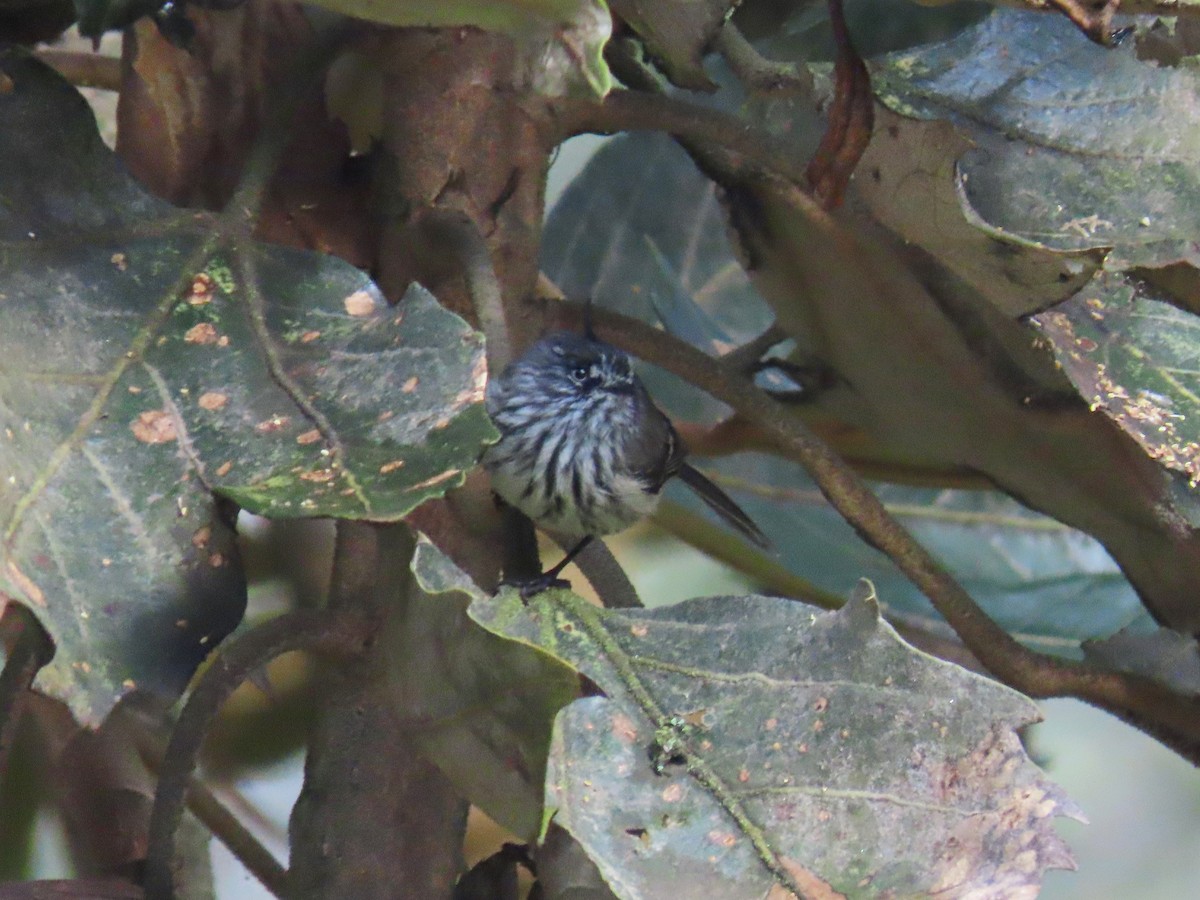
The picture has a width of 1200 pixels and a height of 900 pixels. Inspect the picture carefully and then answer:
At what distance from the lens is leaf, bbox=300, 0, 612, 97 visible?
2.06ft

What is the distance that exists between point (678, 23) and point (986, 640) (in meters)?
0.49

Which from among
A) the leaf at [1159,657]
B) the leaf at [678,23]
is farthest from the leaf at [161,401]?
the leaf at [1159,657]

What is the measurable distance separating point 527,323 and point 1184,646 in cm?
54

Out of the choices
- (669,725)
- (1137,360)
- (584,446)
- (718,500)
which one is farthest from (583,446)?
(669,725)

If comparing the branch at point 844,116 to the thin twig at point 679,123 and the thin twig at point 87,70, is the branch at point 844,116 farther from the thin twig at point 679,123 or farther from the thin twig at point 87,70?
the thin twig at point 87,70

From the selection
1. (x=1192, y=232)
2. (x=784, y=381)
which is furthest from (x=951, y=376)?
(x=784, y=381)

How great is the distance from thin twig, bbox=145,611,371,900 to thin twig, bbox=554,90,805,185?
1.32 ft

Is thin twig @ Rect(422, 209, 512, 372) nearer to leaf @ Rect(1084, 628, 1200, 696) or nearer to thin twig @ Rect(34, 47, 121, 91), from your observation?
thin twig @ Rect(34, 47, 121, 91)

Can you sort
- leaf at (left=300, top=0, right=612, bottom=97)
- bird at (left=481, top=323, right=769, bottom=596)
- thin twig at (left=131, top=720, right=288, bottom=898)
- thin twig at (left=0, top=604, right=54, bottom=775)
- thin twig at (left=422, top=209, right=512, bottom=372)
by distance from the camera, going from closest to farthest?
leaf at (left=300, top=0, right=612, bottom=97), thin twig at (left=0, top=604, right=54, bottom=775), thin twig at (left=422, top=209, right=512, bottom=372), thin twig at (left=131, top=720, right=288, bottom=898), bird at (left=481, top=323, right=769, bottom=596)

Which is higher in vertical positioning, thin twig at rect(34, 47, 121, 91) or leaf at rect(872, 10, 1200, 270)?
leaf at rect(872, 10, 1200, 270)

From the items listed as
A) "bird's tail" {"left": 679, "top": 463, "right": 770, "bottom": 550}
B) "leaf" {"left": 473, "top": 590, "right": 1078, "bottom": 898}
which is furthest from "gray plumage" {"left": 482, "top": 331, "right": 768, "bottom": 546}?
"leaf" {"left": 473, "top": 590, "right": 1078, "bottom": 898}

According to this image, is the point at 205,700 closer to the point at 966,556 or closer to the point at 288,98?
the point at 288,98

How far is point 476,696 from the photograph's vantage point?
698 millimetres

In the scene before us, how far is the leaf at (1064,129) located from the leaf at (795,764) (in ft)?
0.99
